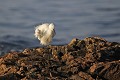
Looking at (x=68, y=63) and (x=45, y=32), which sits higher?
(x=45, y=32)

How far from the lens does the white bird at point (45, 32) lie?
3056 centimetres

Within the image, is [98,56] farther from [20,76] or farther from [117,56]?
[20,76]

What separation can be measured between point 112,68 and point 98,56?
1.49 meters

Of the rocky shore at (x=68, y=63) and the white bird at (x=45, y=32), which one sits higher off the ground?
the white bird at (x=45, y=32)

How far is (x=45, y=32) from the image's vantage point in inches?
1219

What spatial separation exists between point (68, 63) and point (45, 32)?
7108mm

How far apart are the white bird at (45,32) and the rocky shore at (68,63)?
400 cm

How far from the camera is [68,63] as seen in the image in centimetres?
2405

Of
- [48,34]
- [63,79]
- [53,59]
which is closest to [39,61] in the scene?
[53,59]

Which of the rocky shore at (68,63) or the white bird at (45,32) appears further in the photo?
the white bird at (45,32)

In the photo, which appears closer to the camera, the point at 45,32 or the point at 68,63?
the point at 68,63

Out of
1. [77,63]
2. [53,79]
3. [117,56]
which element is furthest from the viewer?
[117,56]

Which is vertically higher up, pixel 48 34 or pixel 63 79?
pixel 48 34

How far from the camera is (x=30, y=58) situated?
24859 mm
